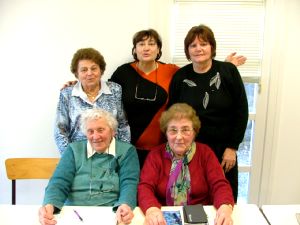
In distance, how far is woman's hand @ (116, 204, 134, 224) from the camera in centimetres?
165

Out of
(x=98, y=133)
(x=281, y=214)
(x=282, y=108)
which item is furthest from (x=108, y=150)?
(x=282, y=108)

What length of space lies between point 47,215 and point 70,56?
134 centimetres

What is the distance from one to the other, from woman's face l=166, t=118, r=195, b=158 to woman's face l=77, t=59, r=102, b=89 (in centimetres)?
60

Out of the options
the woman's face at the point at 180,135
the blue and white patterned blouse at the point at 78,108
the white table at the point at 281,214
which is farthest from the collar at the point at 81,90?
the white table at the point at 281,214

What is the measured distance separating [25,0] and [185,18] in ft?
4.03

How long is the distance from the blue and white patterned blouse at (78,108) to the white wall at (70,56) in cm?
42

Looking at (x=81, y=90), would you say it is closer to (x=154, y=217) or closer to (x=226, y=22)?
(x=154, y=217)

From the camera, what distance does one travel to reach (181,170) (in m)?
1.93

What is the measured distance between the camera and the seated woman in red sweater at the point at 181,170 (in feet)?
6.26

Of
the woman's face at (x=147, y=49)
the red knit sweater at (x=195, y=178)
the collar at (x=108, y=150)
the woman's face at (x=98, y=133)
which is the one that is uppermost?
the woman's face at (x=147, y=49)

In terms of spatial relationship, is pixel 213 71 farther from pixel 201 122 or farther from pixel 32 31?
pixel 32 31

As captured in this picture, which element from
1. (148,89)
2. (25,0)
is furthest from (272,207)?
(25,0)

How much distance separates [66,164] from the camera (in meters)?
1.99

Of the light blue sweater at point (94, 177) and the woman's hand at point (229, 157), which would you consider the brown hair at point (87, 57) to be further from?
the woman's hand at point (229, 157)
